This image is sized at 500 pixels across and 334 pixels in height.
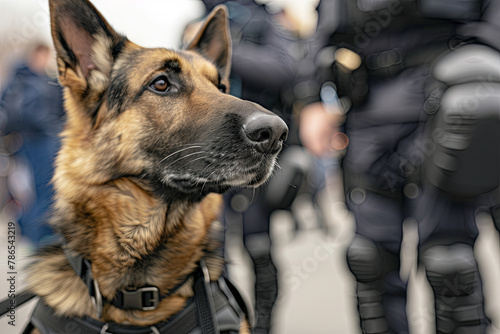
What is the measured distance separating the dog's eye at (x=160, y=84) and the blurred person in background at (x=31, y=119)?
46cm

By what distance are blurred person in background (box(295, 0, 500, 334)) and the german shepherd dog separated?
0.58 metres

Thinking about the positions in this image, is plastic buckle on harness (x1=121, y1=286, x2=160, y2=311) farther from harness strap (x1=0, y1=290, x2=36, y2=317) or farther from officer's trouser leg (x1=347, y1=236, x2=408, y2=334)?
officer's trouser leg (x1=347, y1=236, x2=408, y2=334)

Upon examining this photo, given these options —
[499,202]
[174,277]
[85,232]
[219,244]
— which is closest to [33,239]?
[85,232]

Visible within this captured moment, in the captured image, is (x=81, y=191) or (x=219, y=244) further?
(x=219, y=244)

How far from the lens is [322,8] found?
1.66 m

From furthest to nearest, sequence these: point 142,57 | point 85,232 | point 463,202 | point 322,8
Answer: point 322,8, point 463,202, point 142,57, point 85,232

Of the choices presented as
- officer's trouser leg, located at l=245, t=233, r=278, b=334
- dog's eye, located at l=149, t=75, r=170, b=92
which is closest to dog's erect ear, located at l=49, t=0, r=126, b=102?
dog's eye, located at l=149, t=75, r=170, b=92

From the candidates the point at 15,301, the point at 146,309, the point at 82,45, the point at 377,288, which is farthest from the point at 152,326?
the point at 377,288

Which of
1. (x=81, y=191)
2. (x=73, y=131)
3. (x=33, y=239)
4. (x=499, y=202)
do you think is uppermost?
(x=73, y=131)

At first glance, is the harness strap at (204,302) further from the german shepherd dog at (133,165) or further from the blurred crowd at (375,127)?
the blurred crowd at (375,127)

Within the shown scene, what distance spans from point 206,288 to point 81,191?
1.56 ft

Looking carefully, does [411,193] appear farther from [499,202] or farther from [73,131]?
[73,131]

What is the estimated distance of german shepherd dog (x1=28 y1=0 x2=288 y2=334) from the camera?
1.14 metres

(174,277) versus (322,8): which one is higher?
(322,8)
